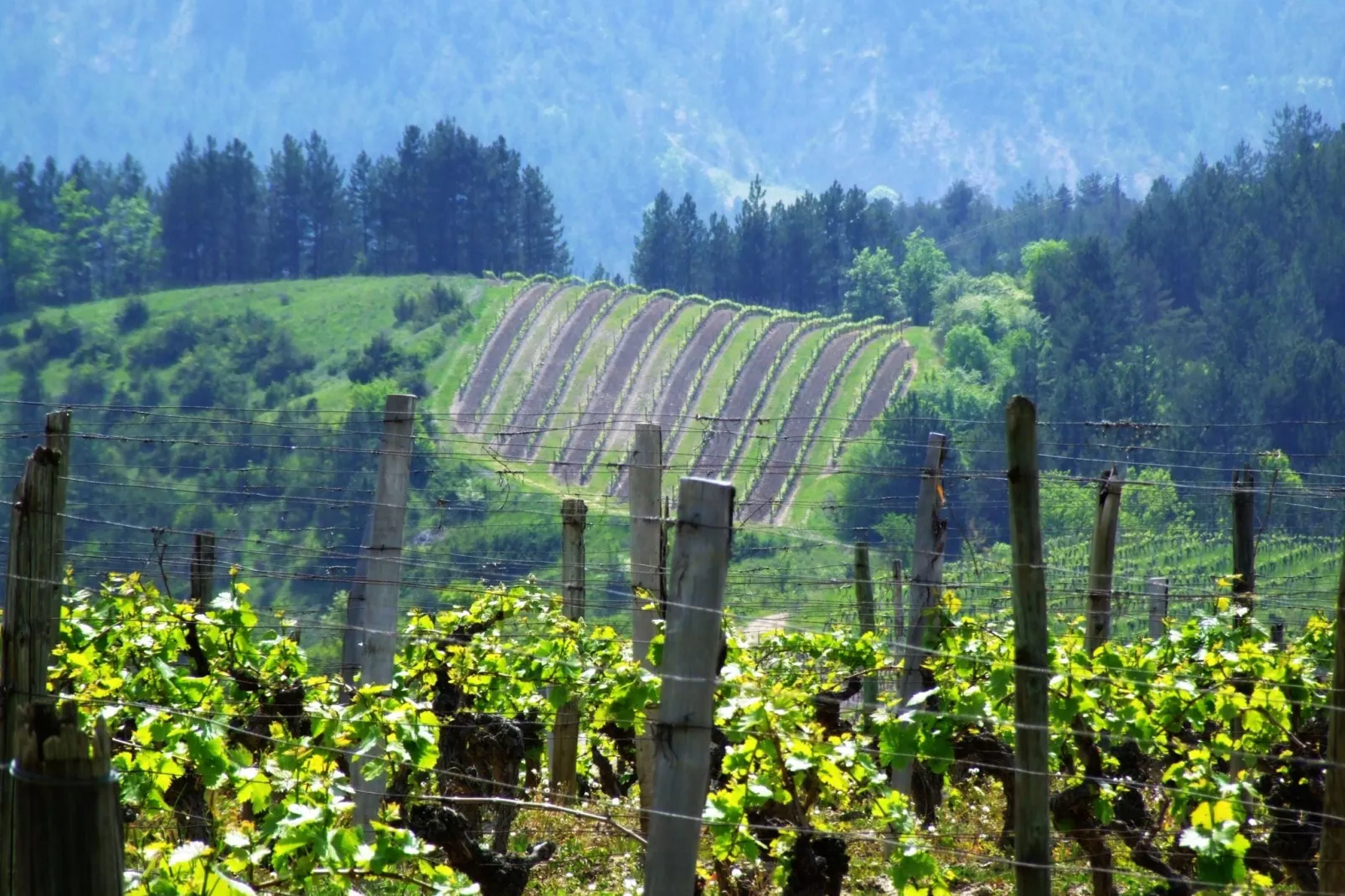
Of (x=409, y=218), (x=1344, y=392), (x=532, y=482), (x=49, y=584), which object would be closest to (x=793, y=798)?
(x=49, y=584)

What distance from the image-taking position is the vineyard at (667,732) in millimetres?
5590

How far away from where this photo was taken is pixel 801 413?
91.4 m

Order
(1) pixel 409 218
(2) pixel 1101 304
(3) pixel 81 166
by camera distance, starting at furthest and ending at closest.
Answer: (3) pixel 81 166 → (1) pixel 409 218 → (2) pixel 1101 304

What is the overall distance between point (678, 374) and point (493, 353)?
13.2 m

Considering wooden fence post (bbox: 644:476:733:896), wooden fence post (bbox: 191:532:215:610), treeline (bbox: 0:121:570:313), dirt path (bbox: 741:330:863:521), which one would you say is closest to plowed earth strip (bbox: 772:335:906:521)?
dirt path (bbox: 741:330:863:521)

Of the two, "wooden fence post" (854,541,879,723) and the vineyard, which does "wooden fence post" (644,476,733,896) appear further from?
"wooden fence post" (854,541,879,723)

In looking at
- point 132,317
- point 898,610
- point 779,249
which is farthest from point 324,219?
point 898,610

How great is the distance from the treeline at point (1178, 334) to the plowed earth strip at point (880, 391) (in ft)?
6.94

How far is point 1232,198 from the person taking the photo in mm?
108188

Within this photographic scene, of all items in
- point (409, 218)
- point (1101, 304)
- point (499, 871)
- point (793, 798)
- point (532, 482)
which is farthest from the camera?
point (409, 218)

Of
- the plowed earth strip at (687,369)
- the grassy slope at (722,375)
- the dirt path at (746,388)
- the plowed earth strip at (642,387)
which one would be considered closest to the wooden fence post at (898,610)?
the plowed earth strip at (687,369)

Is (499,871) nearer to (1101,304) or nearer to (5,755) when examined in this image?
(5,755)

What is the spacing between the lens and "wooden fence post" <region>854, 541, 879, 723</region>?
535 inches

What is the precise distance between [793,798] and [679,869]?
217 centimetres
